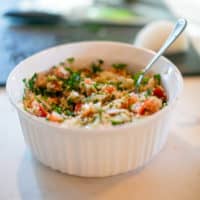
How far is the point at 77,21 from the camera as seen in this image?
1356mm

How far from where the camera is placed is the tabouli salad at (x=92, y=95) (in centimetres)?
71

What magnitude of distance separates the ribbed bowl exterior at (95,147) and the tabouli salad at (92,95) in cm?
3

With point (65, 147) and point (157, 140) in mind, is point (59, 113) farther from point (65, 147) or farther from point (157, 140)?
point (157, 140)

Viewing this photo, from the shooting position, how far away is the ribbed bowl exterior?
26.0 inches

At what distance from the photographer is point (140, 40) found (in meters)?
1.14

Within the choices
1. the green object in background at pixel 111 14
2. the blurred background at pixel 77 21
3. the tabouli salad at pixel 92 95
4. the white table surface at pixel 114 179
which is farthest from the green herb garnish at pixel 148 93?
the green object in background at pixel 111 14

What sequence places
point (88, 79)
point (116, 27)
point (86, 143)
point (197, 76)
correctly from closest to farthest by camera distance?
1. point (86, 143)
2. point (88, 79)
3. point (197, 76)
4. point (116, 27)

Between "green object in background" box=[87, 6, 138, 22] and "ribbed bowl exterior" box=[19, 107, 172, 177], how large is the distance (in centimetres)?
69

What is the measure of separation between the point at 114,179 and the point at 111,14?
778 mm

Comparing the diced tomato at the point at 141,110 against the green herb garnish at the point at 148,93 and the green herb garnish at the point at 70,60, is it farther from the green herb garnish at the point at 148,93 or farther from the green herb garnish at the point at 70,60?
the green herb garnish at the point at 70,60

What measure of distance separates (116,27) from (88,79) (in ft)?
1.73

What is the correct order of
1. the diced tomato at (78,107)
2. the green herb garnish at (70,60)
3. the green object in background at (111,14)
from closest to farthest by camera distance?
the diced tomato at (78,107) < the green herb garnish at (70,60) < the green object in background at (111,14)

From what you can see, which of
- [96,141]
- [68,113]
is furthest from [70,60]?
[96,141]

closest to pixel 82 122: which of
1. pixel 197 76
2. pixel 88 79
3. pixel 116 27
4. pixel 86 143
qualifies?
pixel 86 143
